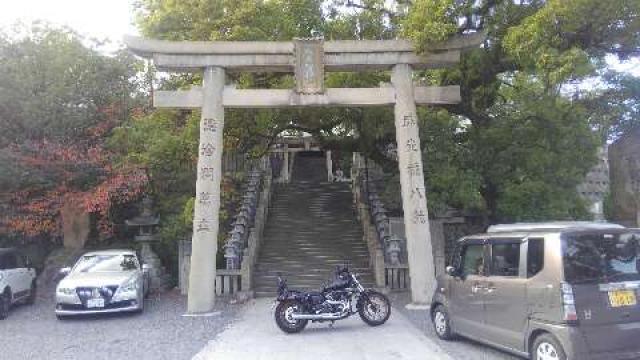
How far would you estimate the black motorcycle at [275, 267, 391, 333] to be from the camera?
10766 mm

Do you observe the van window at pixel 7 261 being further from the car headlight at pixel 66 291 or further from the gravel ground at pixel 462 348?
the gravel ground at pixel 462 348

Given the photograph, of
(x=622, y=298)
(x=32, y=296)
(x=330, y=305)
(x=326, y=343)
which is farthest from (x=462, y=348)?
(x=32, y=296)

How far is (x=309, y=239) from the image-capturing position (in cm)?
1969

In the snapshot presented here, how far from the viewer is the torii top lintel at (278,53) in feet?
45.0

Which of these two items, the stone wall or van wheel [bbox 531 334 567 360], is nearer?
van wheel [bbox 531 334 567 360]

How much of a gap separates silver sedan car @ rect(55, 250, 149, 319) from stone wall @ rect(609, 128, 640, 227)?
12965mm

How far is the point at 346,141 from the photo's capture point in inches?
758

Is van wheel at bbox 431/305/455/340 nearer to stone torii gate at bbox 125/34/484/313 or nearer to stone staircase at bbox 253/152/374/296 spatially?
stone torii gate at bbox 125/34/484/313

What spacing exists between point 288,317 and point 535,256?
4814 mm

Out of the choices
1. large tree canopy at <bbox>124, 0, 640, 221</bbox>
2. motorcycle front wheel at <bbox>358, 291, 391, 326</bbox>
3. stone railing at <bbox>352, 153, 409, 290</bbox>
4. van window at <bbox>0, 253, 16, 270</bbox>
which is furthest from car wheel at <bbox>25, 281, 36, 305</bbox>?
motorcycle front wheel at <bbox>358, 291, 391, 326</bbox>

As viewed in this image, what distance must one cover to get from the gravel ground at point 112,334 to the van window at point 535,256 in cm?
529

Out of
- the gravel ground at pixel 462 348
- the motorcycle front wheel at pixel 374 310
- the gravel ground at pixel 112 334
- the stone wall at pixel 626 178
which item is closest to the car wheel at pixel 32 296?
the gravel ground at pixel 112 334

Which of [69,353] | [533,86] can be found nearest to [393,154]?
[533,86]

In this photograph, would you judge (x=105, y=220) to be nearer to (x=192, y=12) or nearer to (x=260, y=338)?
(x=192, y=12)
